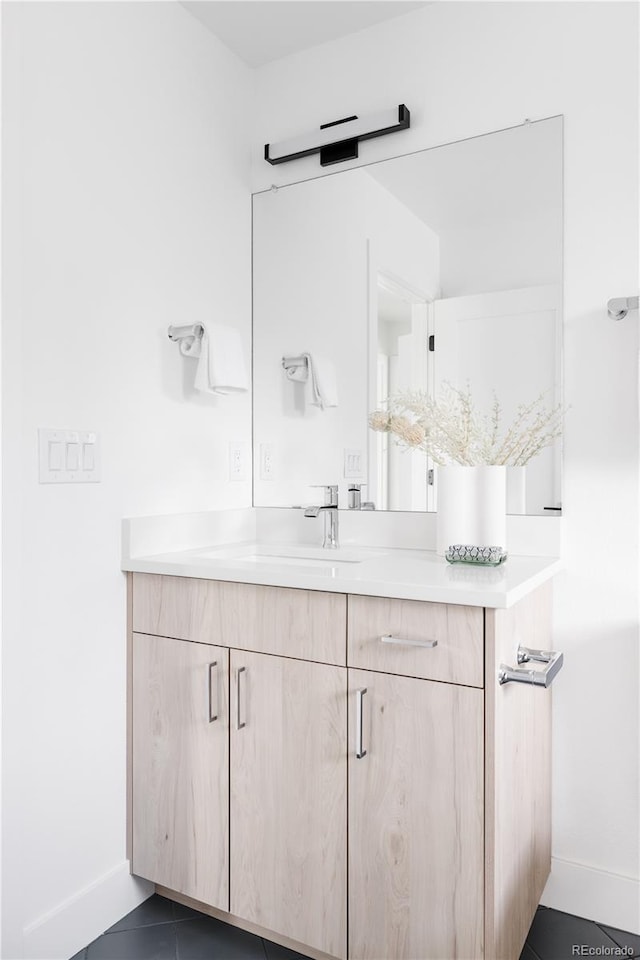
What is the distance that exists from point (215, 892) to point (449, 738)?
756 mm

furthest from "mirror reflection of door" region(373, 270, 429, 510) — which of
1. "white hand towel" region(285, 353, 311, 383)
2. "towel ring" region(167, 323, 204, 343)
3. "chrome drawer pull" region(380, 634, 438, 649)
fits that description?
"chrome drawer pull" region(380, 634, 438, 649)

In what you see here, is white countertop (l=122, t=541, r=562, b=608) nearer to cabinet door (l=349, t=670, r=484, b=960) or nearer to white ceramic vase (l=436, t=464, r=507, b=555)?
Answer: white ceramic vase (l=436, t=464, r=507, b=555)

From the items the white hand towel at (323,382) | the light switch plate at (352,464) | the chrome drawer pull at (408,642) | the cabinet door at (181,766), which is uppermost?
the white hand towel at (323,382)

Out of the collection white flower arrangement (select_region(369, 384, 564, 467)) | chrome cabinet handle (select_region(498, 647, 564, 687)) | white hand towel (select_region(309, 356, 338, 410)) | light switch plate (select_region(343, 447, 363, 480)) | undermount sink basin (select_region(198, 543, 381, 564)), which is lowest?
chrome cabinet handle (select_region(498, 647, 564, 687))

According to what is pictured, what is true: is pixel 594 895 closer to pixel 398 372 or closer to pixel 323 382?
pixel 398 372

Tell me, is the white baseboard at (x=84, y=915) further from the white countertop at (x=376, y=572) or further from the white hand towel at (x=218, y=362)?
the white hand towel at (x=218, y=362)

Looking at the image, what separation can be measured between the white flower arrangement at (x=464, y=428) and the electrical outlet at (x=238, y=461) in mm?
452

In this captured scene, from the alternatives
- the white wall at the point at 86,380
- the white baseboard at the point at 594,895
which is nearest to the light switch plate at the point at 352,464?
the white wall at the point at 86,380

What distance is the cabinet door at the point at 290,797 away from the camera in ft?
4.68

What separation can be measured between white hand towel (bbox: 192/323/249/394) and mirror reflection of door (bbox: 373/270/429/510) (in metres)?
0.43

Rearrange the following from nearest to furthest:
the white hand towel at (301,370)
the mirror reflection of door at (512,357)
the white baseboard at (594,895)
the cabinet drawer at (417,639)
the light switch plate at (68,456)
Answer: the cabinet drawer at (417,639) < the light switch plate at (68,456) < the white baseboard at (594,895) < the mirror reflection of door at (512,357) < the white hand towel at (301,370)

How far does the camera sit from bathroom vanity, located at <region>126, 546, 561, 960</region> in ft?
4.22

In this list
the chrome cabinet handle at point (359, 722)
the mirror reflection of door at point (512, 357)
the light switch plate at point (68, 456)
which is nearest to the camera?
the chrome cabinet handle at point (359, 722)

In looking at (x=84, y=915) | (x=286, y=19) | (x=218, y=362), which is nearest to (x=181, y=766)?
(x=84, y=915)
